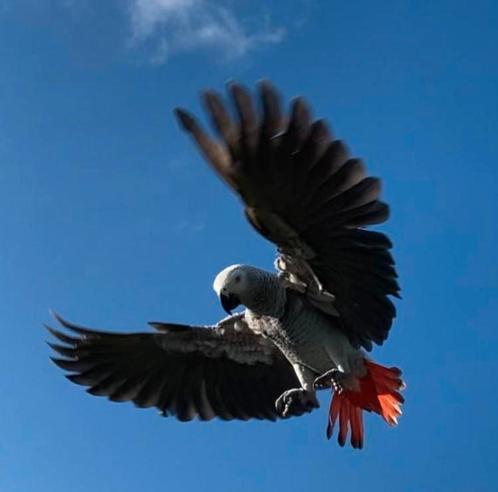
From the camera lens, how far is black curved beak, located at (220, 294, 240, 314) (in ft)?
22.9

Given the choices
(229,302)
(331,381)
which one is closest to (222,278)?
(229,302)

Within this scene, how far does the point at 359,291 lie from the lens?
7012mm

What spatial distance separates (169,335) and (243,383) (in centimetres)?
86

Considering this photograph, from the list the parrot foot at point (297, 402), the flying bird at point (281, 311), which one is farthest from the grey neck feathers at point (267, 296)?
the parrot foot at point (297, 402)

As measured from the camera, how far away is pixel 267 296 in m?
7.00

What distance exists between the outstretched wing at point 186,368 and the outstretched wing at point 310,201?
3.87ft

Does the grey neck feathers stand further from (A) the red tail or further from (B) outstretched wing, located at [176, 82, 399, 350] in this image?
(A) the red tail

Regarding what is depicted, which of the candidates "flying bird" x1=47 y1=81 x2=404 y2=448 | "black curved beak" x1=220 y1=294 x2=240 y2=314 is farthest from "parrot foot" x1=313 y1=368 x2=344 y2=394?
"black curved beak" x1=220 y1=294 x2=240 y2=314

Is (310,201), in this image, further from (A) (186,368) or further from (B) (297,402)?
(A) (186,368)

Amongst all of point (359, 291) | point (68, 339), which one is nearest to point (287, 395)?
point (359, 291)

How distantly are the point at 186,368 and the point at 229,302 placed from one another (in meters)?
1.62

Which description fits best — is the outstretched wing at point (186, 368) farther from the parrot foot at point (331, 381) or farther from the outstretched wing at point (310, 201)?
the outstretched wing at point (310, 201)

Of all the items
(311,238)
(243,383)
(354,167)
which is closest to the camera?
(354,167)

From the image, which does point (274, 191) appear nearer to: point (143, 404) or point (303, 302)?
point (303, 302)
